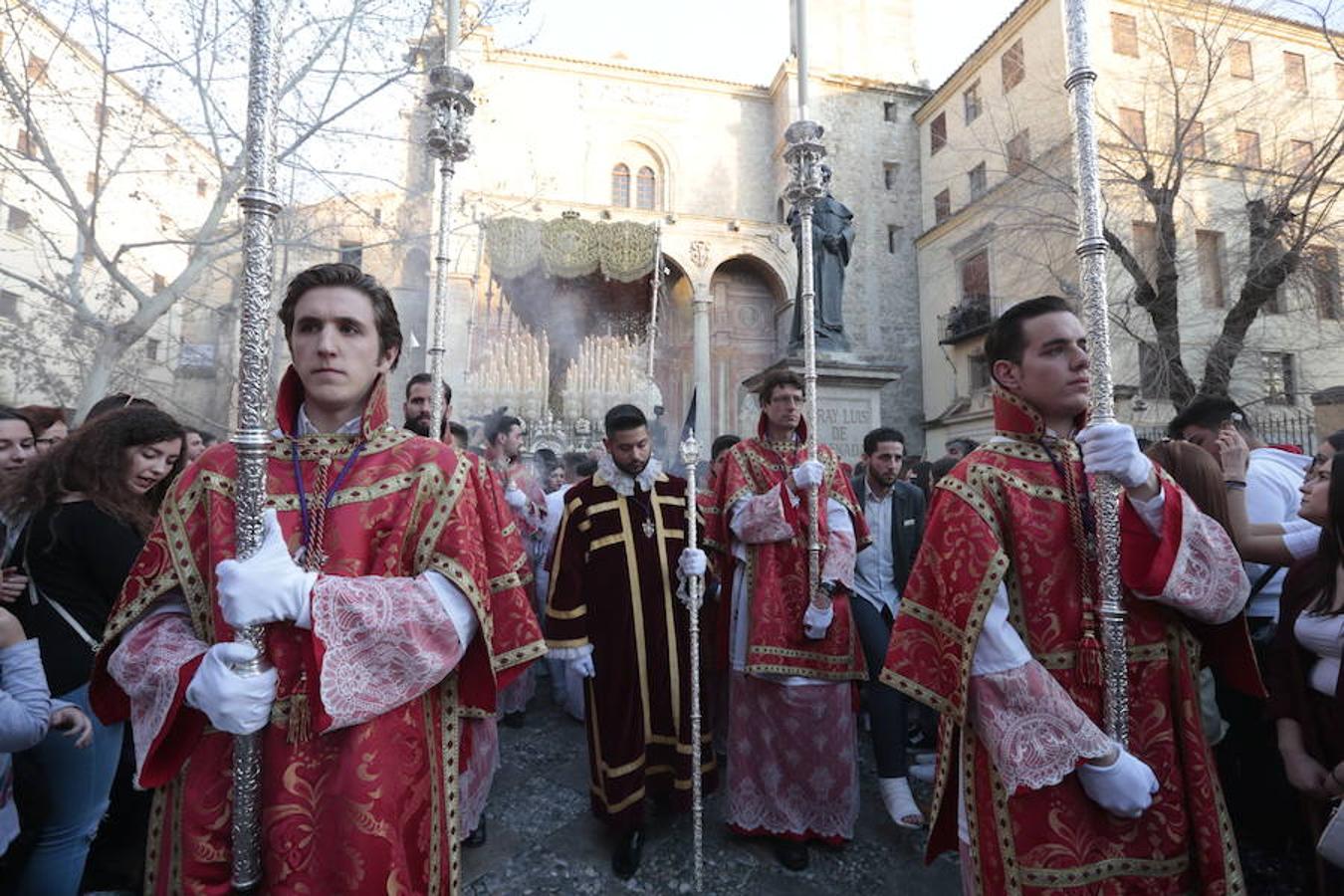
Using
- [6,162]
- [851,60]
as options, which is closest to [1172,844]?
[6,162]

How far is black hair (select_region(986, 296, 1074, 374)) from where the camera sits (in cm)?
212

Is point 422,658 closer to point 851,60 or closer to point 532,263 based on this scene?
point 532,263

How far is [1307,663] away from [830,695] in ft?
6.46

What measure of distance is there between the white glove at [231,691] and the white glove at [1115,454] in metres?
2.09

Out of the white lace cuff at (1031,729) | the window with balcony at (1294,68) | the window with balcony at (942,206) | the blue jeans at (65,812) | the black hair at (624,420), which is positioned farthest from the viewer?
the window with balcony at (942,206)

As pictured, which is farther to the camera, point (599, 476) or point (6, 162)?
point (6, 162)

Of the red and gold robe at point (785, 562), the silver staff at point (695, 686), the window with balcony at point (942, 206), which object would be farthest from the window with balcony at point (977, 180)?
the silver staff at point (695, 686)

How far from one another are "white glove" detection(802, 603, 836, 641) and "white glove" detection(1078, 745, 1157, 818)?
1.85m

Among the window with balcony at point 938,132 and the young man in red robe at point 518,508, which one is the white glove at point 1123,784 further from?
the window with balcony at point 938,132

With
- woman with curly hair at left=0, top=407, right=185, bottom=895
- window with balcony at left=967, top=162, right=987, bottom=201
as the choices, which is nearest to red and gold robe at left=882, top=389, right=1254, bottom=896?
woman with curly hair at left=0, top=407, right=185, bottom=895

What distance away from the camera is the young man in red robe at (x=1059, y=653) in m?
1.80

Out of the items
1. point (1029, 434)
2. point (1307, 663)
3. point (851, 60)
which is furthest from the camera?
point (851, 60)

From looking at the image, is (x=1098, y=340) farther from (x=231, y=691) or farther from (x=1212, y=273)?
(x=1212, y=273)

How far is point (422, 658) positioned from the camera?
65.9 inches
